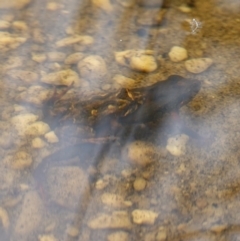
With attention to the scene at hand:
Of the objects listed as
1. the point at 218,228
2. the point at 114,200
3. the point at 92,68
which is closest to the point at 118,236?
the point at 114,200

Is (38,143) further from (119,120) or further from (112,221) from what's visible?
(112,221)

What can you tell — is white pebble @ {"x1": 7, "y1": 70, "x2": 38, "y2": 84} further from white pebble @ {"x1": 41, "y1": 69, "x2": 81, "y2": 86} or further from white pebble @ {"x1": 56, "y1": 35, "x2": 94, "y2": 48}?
white pebble @ {"x1": 56, "y1": 35, "x2": 94, "y2": 48}

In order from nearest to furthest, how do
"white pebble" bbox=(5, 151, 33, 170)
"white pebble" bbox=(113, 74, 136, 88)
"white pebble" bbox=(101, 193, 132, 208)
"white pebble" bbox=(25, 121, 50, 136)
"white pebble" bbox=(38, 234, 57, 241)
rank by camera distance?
"white pebble" bbox=(38, 234, 57, 241) < "white pebble" bbox=(101, 193, 132, 208) < "white pebble" bbox=(5, 151, 33, 170) < "white pebble" bbox=(25, 121, 50, 136) < "white pebble" bbox=(113, 74, 136, 88)

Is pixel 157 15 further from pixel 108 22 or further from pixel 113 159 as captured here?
pixel 113 159

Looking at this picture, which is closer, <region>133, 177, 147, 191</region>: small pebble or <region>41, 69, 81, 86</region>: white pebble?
<region>133, 177, 147, 191</region>: small pebble

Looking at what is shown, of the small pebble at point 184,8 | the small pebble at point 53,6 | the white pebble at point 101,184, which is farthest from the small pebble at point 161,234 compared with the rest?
the small pebble at point 53,6

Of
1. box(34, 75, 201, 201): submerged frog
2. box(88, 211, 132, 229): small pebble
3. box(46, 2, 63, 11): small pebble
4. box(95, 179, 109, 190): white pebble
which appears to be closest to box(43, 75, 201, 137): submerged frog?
box(34, 75, 201, 201): submerged frog

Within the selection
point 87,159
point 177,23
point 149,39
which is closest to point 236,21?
point 177,23
